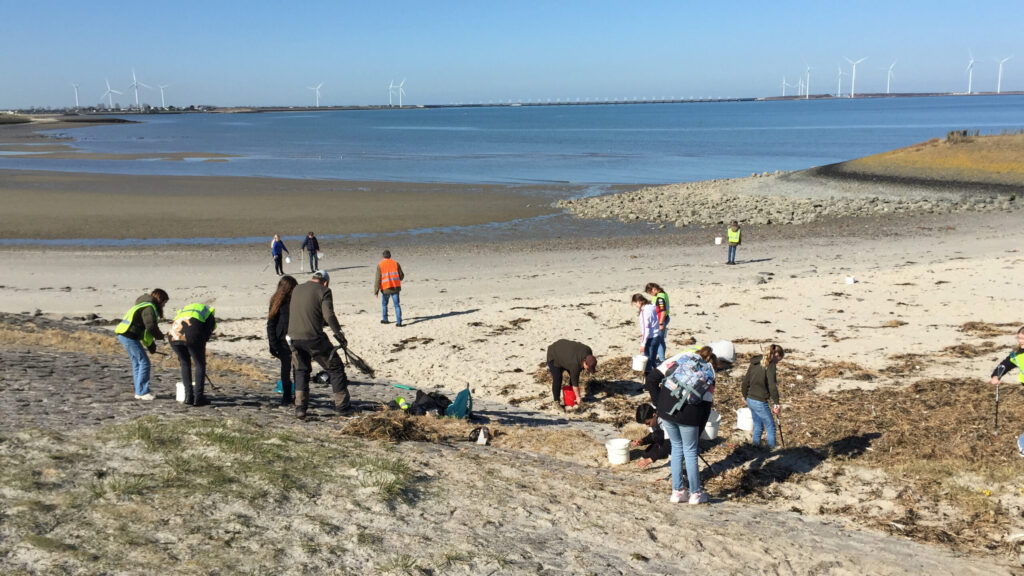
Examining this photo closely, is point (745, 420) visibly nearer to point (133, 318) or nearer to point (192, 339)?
point (192, 339)

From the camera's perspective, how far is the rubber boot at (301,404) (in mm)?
9219

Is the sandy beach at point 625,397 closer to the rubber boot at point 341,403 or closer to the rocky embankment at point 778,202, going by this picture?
the rubber boot at point 341,403

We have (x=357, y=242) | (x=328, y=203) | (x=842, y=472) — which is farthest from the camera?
(x=328, y=203)

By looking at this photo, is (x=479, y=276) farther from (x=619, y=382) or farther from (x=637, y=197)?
(x=637, y=197)

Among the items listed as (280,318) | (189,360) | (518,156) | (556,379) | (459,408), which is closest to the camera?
(189,360)

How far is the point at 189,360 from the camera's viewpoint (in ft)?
30.1

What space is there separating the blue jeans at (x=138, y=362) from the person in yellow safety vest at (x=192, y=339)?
383 mm

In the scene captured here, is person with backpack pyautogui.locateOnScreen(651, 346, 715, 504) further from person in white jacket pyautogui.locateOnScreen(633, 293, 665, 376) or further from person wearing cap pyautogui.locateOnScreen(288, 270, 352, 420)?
person in white jacket pyautogui.locateOnScreen(633, 293, 665, 376)

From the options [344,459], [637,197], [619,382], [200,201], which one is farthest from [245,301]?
[637,197]

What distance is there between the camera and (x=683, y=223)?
34.3m

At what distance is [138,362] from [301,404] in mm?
1892

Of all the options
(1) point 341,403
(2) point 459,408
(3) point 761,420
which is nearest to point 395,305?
(2) point 459,408

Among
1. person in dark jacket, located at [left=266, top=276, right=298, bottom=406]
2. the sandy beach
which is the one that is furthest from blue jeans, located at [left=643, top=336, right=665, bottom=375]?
person in dark jacket, located at [left=266, top=276, right=298, bottom=406]

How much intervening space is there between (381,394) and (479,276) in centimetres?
1189
